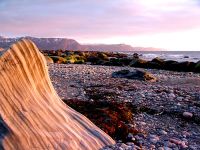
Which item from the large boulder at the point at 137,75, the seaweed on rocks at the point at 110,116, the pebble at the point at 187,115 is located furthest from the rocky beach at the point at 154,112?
the large boulder at the point at 137,75

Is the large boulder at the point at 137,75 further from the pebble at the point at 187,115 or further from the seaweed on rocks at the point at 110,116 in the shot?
the pebble at the point at 187,115

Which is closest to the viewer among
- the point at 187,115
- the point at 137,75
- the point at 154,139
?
the point at 154,139

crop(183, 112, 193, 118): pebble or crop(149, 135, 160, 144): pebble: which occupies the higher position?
crop(183, 112, 193, 118): pebble

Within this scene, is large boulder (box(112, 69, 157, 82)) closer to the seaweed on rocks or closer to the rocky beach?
the rocky beach

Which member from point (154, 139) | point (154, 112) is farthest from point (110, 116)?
point (154, 112)

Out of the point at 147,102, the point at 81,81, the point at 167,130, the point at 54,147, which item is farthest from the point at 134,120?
the point at 81,81

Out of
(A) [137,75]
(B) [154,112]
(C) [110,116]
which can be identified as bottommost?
(A) [137,75]

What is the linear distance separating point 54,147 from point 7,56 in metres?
1.80

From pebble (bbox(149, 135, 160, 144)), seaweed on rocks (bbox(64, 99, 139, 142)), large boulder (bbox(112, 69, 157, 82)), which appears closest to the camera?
pebble (bbox(149, 135, 160, 144))

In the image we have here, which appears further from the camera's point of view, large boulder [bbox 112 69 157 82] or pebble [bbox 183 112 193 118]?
large boulder [bbox 112 69 157 82]

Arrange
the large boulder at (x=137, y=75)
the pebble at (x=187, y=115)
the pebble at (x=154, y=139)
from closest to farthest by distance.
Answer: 1. the pebble at (x=154, y=139)
2. the pebble at (x=187, y=115)
3. the large boulder at (x=137, y=75)

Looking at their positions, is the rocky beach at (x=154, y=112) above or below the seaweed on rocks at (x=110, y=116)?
below

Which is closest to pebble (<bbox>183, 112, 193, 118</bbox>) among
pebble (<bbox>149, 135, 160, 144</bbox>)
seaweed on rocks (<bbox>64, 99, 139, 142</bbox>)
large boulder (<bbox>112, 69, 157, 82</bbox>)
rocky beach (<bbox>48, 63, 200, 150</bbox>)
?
rocky beach (<bbox>48, 63, 200, 150</bbox>)

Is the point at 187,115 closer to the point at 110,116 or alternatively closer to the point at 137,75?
the point at 110,116
